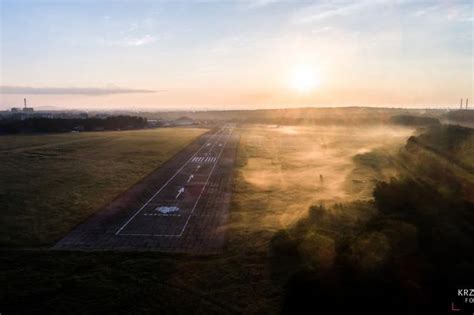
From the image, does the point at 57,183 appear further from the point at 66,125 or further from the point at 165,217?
the point at 66,125

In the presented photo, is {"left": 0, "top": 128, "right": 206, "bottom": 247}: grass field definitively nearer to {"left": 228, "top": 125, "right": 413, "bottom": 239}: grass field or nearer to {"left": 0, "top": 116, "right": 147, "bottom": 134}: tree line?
{"left": 228, "top": 125, "right": 413, "bottom": 239}: grass field

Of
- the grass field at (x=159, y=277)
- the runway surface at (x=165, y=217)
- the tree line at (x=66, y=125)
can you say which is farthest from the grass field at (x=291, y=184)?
the tree line at (x=66, y=125)

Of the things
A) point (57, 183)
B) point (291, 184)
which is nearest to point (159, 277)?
point (291, 184)

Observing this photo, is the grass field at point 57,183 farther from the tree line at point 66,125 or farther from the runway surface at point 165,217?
the tree line at point 66,125

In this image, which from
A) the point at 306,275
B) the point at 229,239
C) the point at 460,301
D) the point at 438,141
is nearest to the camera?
the point at 460,301

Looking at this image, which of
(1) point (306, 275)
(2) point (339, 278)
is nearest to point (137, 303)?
(1) point (306, 275)

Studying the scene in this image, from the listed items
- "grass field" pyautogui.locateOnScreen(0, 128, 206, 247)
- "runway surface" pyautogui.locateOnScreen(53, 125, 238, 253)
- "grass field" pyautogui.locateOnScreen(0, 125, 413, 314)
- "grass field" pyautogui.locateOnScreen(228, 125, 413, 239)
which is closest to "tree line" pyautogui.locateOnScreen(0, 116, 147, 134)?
"grass field" pyautogui.locateOnScreen(0, 128, 206, 247)

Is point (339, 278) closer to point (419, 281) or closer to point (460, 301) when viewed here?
point (419, 281)
